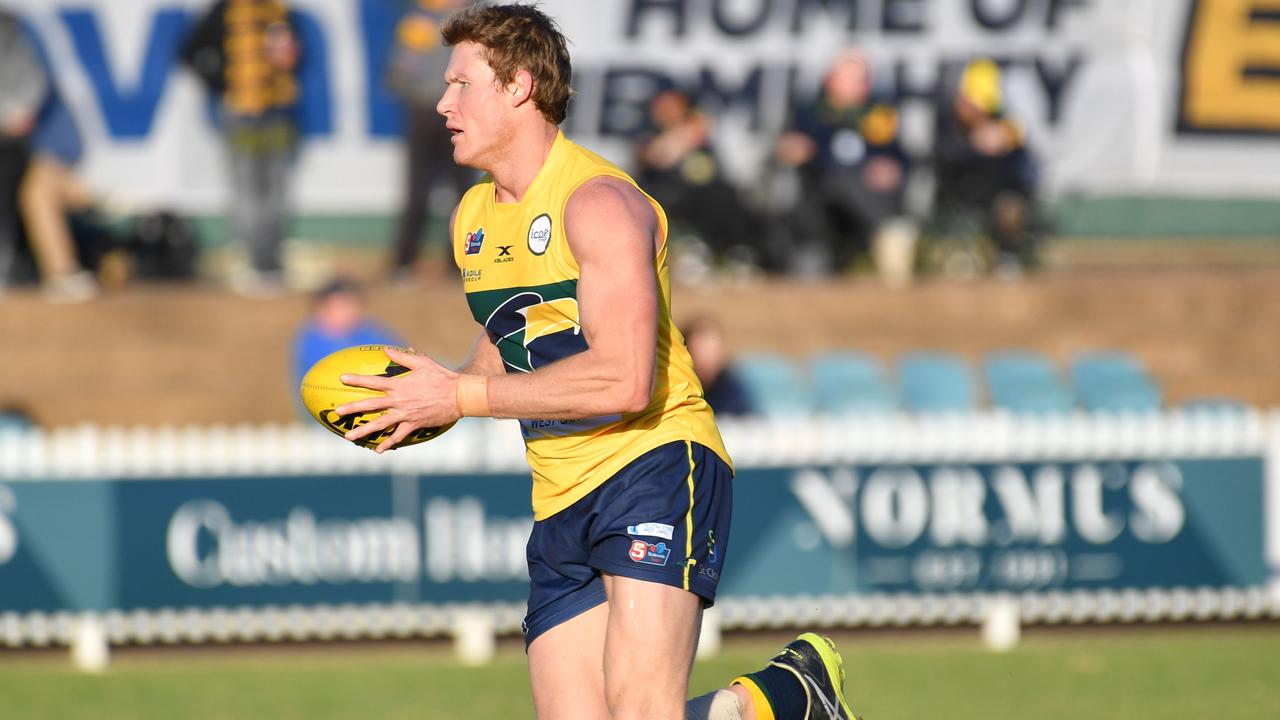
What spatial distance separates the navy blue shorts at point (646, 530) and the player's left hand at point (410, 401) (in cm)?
49

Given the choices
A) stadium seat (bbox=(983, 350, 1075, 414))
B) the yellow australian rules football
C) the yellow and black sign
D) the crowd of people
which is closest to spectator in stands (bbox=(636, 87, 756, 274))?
the crowd of people

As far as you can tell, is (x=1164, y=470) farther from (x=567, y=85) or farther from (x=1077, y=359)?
(x=567, y=85)

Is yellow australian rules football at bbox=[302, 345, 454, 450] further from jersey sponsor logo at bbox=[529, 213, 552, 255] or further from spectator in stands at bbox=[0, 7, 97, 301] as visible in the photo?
spectator in stands at bbox=[0, 7, 97, 301]

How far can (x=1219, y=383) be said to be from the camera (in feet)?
44.6

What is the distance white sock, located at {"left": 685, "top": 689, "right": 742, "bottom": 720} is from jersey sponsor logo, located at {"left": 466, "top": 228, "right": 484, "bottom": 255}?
131 centimetres

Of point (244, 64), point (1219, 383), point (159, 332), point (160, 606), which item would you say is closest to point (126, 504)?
point (160, 606)

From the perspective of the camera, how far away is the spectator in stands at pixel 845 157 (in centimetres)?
1414

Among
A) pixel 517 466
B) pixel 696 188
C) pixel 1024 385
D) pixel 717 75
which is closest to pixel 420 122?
pixel 696 188

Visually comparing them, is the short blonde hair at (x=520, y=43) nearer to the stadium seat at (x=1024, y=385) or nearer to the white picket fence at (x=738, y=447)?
the white picket fence at (x=738, y=447)

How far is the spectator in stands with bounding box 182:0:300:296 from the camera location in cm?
1446

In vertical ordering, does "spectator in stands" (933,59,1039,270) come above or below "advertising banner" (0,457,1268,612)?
above

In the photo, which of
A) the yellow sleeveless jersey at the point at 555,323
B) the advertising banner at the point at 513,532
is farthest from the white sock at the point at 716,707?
the advertising banner at the point at 513,532

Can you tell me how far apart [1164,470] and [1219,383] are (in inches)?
148

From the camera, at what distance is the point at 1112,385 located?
1257 cm
